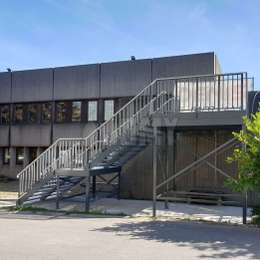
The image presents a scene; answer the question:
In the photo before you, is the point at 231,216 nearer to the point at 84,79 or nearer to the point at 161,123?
the point at 161,123

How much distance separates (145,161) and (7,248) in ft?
32.4

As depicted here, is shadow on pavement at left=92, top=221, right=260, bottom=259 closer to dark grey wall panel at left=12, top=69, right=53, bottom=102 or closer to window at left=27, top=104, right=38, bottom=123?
dark grey wall panel at left=12, top=69, right=53, bottom=102

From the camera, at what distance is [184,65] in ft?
57.6

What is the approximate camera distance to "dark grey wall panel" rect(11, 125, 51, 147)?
20781 millimetres

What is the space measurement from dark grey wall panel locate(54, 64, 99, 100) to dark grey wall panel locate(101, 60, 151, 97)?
52 centimetres

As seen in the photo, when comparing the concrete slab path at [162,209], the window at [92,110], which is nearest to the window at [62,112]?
the window at [92,110]

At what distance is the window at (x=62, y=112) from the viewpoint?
20359 millimetres

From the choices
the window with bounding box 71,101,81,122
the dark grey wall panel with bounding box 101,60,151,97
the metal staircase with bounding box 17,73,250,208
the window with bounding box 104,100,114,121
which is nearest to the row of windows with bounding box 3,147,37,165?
the window with bounding box 71,101,81,122

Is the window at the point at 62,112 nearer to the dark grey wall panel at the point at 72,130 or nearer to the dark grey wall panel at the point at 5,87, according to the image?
the dark grey wall panel at the point at 72,130

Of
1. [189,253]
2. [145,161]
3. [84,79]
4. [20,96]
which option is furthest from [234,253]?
[20,96]

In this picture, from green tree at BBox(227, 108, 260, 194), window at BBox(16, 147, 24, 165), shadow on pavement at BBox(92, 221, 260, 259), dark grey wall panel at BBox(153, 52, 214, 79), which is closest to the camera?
shadow on pavement at BBox(92, 221, 260, 259)

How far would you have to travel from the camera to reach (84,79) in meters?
19.8

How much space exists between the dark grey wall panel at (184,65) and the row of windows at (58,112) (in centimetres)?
289

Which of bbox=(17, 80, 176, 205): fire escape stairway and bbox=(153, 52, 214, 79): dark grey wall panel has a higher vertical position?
bbox=(153, 52, 214, 79): dark grey wall panel
